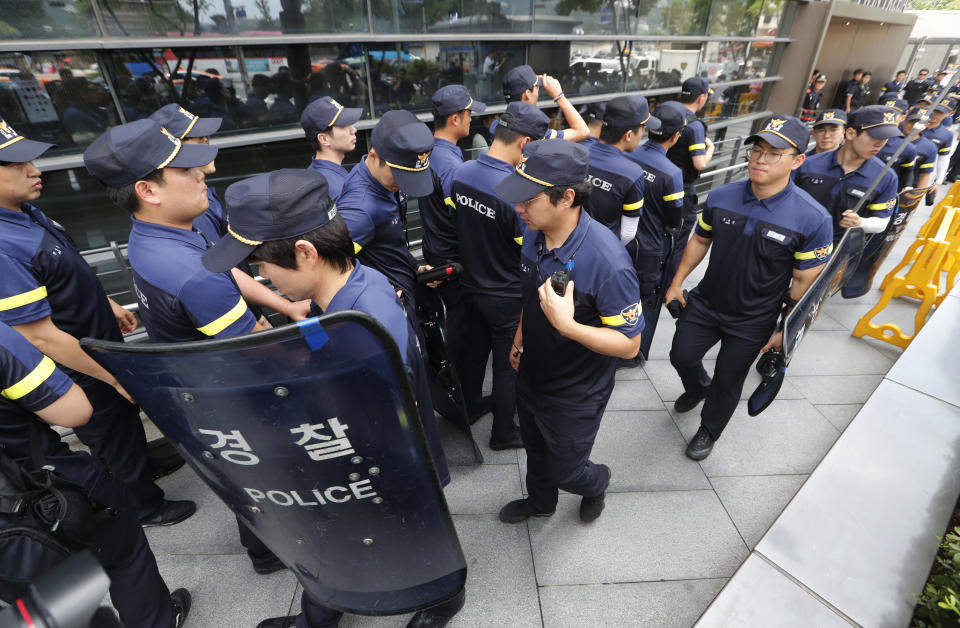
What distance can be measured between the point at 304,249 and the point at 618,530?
239cm

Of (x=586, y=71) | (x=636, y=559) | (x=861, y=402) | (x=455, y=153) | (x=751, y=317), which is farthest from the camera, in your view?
(x=586, y=71)

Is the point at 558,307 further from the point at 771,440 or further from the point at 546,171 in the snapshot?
the point at 771,440

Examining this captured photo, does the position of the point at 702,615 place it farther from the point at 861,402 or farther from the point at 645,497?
the point at 861,402

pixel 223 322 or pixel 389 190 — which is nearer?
pixel 223 322

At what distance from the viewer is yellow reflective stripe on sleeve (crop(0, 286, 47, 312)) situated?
6.35 ft

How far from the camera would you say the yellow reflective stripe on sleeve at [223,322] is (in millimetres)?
1898

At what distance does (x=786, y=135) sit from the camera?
103 inches

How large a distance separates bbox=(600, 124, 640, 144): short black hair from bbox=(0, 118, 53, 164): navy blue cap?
136 inches

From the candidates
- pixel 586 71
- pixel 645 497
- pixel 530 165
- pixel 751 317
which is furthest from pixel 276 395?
pixel 586 71

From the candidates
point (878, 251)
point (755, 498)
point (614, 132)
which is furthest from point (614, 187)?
point (878, 251)

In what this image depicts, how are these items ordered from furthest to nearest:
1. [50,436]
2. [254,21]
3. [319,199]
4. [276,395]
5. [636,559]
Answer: [254,21] → [636,559] → [50,436] → [319,199] → [276,395]

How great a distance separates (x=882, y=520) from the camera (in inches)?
103

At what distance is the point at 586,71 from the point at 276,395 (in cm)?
771

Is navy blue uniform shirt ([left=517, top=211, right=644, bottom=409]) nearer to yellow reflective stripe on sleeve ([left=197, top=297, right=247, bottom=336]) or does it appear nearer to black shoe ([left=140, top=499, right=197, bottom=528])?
yellow reflective stripe on sleeve ([left=197, top=297, right=247, bottom=336])
